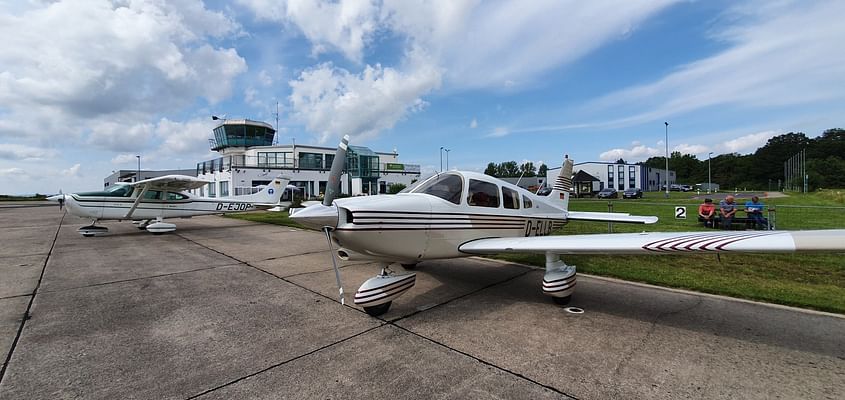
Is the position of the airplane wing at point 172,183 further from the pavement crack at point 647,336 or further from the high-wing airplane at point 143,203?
the pavement crack at point 647,336

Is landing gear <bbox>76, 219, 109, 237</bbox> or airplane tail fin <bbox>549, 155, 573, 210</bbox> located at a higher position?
airplane tail fin <bbox>549, 155, 573, 210</bbox>

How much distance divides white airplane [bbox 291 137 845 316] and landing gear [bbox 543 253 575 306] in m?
0.01

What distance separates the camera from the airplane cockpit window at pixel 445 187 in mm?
5074

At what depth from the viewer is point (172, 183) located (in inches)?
543

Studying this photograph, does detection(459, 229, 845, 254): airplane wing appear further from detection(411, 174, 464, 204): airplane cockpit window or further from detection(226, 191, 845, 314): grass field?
detection(226, 191, 845, 314): grass field

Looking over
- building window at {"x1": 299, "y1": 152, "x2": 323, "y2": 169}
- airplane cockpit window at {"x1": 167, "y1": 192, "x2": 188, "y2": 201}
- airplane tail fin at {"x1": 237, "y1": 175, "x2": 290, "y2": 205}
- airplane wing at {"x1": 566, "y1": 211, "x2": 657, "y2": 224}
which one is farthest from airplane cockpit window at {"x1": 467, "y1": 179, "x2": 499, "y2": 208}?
building window at {"x1": 299, "y1": 152, "x2": 323, "y2": 169}

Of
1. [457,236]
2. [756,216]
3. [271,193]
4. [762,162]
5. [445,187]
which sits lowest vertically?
[756,216]

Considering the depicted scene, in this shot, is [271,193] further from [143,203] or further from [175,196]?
[143,203]

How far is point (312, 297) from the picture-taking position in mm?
5207

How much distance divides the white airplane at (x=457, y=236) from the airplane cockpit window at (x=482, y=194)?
2cm

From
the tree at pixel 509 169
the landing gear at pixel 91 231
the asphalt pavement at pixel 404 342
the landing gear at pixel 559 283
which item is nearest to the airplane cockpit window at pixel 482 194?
the landing gear at pixel 559 283

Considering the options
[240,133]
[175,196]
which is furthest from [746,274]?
[240,133]

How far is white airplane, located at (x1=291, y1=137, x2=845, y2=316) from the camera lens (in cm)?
358

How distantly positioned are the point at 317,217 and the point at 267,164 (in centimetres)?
4223
